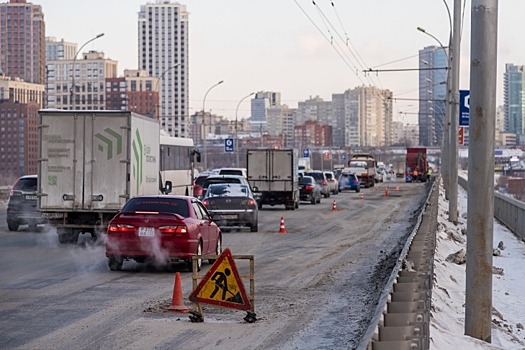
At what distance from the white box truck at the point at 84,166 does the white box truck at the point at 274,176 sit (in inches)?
875

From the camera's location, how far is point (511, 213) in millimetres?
35906

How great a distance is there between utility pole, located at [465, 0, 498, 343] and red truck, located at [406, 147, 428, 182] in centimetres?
9771

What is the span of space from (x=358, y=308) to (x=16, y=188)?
679 inches

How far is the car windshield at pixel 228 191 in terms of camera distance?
30500mm

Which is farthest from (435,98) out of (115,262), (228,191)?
(115,262)

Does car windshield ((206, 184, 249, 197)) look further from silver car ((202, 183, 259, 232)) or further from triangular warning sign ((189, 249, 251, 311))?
triangular warning sign ((189, 249, 251, 311))

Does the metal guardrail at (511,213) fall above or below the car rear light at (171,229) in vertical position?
below

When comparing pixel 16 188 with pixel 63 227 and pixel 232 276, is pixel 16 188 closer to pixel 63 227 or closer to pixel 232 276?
pixel 63 227

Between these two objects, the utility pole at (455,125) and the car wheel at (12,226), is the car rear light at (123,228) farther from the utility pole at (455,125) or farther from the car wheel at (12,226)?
the utility pole at (455,125)

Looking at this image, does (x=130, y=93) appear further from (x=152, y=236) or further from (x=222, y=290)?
(x=222, y=290)

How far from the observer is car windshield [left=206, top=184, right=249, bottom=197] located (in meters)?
30.5

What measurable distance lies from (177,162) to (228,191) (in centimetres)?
1279

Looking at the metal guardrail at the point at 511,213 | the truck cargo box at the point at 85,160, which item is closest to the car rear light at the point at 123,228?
the truck cargo box at the point at 85,160

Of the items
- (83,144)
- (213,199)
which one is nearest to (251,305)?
(83,144)
